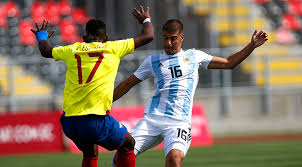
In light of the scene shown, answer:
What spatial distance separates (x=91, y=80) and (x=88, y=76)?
0.18 feet

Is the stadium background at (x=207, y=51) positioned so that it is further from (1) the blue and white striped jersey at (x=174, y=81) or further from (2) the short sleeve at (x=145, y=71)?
(1) the blue and white striped jersey at (x=174, y=81)

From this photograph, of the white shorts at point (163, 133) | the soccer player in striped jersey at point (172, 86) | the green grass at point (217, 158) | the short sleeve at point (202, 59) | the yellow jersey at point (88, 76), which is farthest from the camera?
the green grass at point (217, 158)

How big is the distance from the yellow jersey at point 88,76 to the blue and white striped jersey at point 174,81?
92 cm

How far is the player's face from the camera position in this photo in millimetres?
7359

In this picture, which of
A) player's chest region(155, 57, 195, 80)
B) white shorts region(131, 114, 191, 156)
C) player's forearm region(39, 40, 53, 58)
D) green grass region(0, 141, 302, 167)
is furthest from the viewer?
green grass region(0, 141, 302, 167)

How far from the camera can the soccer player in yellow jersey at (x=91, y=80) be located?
22.0 ft

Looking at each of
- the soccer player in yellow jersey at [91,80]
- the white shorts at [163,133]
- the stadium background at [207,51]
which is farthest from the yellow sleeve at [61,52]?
the stadium background at [207,51]

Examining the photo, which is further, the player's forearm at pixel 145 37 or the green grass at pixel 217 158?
the green grass at pixel 217 158

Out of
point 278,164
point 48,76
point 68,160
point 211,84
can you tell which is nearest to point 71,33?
point 48,76

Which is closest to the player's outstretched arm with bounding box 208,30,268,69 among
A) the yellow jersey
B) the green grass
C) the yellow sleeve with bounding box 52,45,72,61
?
the yellow jersey

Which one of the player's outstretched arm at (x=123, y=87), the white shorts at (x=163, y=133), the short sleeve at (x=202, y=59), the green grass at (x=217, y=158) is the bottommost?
the green grass at (x=217, y=158)

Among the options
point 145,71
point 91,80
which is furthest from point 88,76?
point 145,71

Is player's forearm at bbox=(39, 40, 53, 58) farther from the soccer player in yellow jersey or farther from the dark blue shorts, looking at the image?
the dark blue shorts

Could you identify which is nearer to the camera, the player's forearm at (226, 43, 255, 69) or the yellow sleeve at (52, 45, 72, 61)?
the yellow sleeve at (52, 45, 72, 61)
